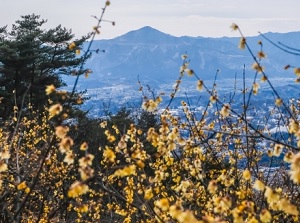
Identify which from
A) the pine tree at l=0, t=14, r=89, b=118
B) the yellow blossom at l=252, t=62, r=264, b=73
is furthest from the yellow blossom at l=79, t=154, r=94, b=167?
the pine tree at l=0, t=14, r=89, b=118

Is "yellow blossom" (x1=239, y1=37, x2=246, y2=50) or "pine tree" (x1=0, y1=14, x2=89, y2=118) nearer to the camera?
"yellow blossom" (x1=239, y1=37, x2=246, y2=50)

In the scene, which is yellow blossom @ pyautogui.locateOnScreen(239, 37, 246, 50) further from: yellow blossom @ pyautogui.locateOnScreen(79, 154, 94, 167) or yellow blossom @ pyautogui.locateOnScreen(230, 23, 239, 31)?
yellow blossom @ pyautogui.locateOnScreen(79, 154, 94, 167)

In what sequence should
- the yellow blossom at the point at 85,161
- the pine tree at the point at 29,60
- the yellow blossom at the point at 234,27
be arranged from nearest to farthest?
the yellow blossom at the point at 85,161 → the yellow blossom at the point at 234,27 → the pine tree at the point at 29,60

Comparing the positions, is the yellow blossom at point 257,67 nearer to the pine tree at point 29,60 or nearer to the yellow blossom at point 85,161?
the yellow blossom at point 85,161

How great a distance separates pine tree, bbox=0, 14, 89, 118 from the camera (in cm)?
2213

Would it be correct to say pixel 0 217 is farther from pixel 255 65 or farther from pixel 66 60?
pixel 66 60

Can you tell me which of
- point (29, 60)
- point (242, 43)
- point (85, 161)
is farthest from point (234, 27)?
point (29, 60)

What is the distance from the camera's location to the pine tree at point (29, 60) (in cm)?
2213

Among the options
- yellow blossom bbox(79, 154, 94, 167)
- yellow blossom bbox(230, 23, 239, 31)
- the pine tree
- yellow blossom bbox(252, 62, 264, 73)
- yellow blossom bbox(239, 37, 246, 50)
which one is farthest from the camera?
the pine tree

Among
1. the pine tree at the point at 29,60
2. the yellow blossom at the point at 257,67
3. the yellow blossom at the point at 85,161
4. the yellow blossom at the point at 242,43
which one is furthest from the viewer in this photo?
the pine tree at the point at 29,60

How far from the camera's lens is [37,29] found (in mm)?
25266

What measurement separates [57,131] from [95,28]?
150 cm

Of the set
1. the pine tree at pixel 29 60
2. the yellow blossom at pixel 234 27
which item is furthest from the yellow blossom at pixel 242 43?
the pine tree at pixel 29 60

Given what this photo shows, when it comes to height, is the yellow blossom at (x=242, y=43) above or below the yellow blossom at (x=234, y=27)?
below
